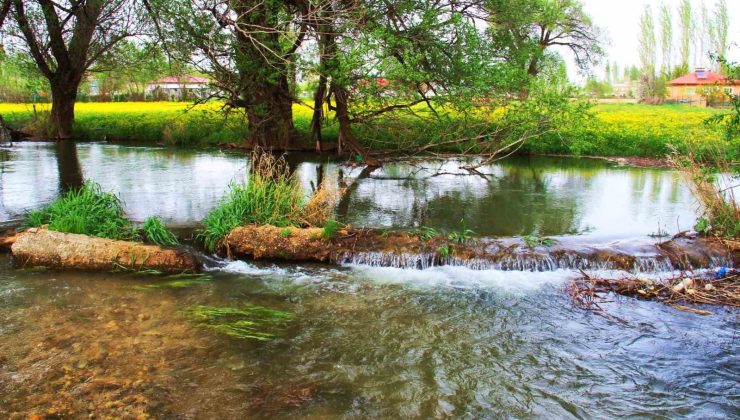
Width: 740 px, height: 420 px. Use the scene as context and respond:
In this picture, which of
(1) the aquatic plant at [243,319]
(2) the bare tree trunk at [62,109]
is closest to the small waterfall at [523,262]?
(1) the aquatic plant at [243,319]

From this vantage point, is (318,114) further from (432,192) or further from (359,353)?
(359,353)

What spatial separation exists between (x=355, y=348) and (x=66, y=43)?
31066 millimetres

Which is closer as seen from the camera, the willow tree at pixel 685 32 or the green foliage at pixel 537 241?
the green foliage at pixel 537 241

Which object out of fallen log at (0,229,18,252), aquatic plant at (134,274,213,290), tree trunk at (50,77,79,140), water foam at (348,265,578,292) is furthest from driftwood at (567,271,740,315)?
tree trunk at (50,77,79,140)

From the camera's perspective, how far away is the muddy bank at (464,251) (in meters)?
10.6

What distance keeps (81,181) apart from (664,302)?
1684 cm

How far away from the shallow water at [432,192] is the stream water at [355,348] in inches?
67.3

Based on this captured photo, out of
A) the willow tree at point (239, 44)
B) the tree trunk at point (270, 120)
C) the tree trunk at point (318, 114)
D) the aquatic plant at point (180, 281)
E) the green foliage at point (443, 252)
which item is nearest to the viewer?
the aquatic plant at point (180, 281)

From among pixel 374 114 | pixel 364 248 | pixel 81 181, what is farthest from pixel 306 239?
pixel 81 181

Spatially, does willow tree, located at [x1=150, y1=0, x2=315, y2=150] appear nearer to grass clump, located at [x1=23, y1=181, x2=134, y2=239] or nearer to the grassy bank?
the grassy bank

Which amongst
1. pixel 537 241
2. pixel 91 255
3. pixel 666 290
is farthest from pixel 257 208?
pixel 666 290

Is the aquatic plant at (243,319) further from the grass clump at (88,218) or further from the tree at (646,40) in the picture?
the tree at (646,40)

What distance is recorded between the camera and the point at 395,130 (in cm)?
2114

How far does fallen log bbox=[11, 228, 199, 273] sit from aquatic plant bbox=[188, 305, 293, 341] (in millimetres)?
2130
